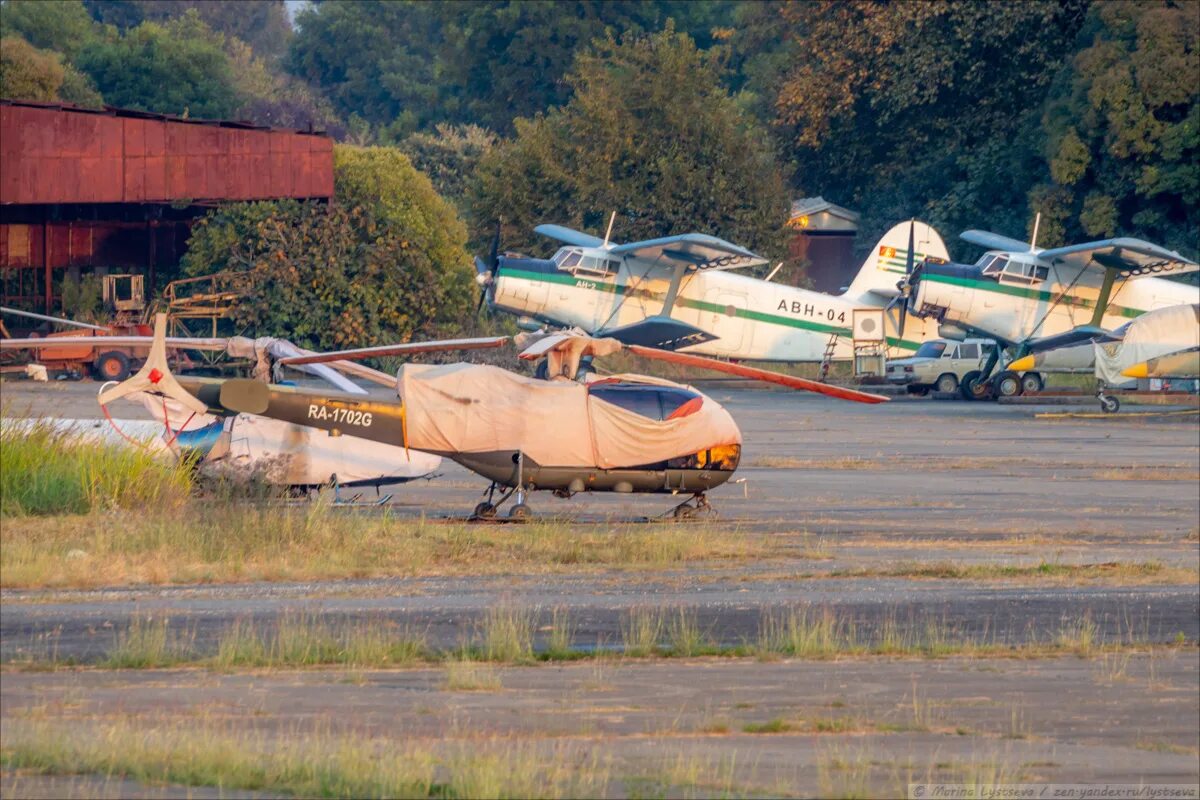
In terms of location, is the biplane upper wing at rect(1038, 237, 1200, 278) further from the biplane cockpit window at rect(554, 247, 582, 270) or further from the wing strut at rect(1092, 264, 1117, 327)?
the biplane cockpit window at rect(554, 247, 582, 270)

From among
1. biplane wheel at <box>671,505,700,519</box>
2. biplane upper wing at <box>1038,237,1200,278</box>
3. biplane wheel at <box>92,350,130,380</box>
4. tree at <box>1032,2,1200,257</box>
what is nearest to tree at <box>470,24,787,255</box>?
tree at <box>1032,2,1200,257</box>

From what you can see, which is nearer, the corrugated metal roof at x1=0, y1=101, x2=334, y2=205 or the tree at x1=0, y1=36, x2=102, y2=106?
the corrugated metal roof at x1=0, y1=101, x2=334, y2=205

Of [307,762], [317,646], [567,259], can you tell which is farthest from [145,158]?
[307,762]

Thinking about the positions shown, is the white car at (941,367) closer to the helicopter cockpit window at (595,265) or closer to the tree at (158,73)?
the helicopter cockpit window at (595,265)

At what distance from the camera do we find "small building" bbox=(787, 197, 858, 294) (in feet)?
185

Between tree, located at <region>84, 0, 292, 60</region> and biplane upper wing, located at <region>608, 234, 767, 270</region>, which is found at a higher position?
tree, located at <region>84, 0, 292, 60</region>

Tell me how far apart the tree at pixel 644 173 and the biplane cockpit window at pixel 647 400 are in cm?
2985

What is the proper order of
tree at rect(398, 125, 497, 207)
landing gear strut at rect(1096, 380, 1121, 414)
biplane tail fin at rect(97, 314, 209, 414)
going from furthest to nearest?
tree at rect(398, 125, 497, 207) < landing gear strut at rect(1096, 380, 1121, 414) < biplane tail fin at rect(97, 314, 209, 414)

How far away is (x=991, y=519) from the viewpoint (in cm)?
1853

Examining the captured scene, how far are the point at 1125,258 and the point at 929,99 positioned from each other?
1445cm

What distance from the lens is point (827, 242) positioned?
189 feet

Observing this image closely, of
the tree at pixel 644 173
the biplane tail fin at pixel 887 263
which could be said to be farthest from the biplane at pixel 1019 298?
the tree at pixel 644 173

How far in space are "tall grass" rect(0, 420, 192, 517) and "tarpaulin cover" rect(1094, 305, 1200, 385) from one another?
20.6 metres

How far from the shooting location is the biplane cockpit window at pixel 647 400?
17.8m
